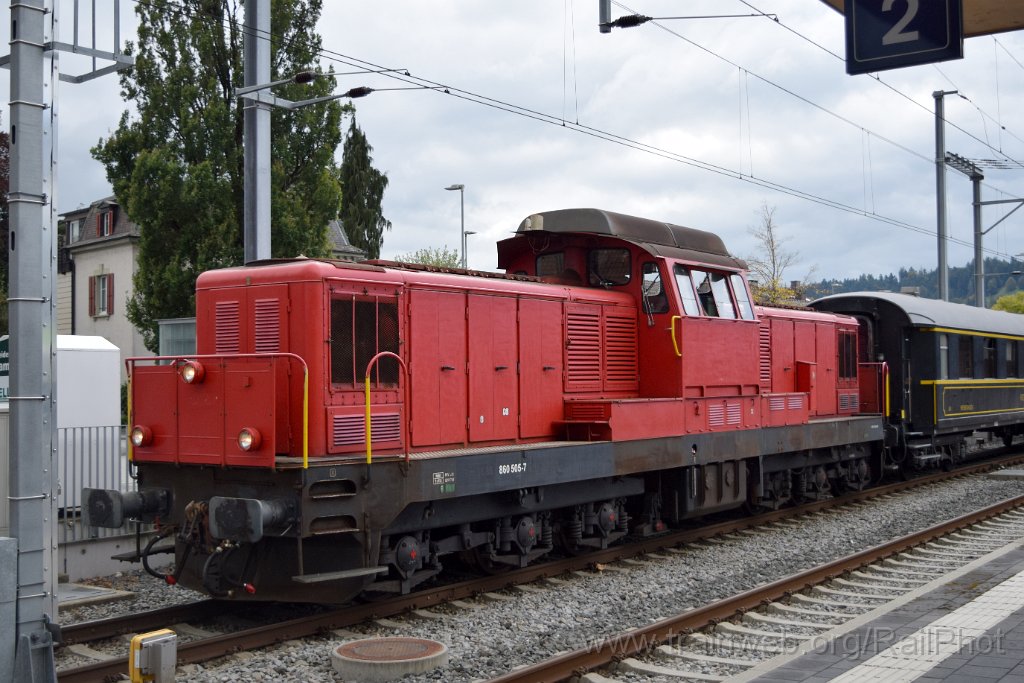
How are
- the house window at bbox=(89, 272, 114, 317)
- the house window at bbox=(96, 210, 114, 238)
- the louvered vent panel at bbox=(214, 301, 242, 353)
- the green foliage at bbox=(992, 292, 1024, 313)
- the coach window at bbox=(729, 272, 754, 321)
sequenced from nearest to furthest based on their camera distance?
1. the louvered vent panel at bbox=(214, 301, 242, 353)
2. the coach window at bbox=(729, 272, 754, 321)
3. the house window at bbox=(89, 272, 114, 317)
4. the house window at bbox=(96, 210, 114, 238)
5. the green foliage at bbox=(992, 292, 1024, 313)

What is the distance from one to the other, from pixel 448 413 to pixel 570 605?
7.02 ft

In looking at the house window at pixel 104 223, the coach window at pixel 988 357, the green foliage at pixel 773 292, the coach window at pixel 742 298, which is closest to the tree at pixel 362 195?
the house window at pixel 104 223

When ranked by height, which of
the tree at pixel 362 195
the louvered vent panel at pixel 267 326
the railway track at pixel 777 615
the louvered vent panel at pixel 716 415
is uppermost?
the tree at pixel 362 195

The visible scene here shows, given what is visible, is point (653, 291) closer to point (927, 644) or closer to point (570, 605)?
point (570, 605)

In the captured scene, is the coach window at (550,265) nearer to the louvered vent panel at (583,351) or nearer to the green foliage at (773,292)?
→ the louvered vent panel at (583,351)

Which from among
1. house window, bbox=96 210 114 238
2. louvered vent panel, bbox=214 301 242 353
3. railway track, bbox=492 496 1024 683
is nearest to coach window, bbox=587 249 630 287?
railway track, bbox=492 496 1024 683

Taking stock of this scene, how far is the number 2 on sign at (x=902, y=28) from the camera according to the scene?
7.46m

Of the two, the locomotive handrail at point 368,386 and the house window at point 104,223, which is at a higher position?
the house window at point 104,223

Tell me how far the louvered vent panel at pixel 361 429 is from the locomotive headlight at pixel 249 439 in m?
0.70

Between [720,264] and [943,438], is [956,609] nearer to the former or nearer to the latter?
[720,264]

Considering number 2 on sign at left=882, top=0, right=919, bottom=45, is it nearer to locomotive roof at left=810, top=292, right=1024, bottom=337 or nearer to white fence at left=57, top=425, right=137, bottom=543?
white fence at left=57, top=425, right=137, bottom=543

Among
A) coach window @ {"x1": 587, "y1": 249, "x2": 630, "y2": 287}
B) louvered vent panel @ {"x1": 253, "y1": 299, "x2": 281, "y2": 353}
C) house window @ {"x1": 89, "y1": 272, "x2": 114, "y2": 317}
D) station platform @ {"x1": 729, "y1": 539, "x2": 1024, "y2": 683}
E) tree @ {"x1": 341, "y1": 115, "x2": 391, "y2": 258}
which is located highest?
tree @ {"x1": 341, "y1": 115, "x2": 391, "y2": 258}

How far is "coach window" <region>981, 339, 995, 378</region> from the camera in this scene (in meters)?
21.0

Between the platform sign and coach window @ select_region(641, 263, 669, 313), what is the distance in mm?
3860
